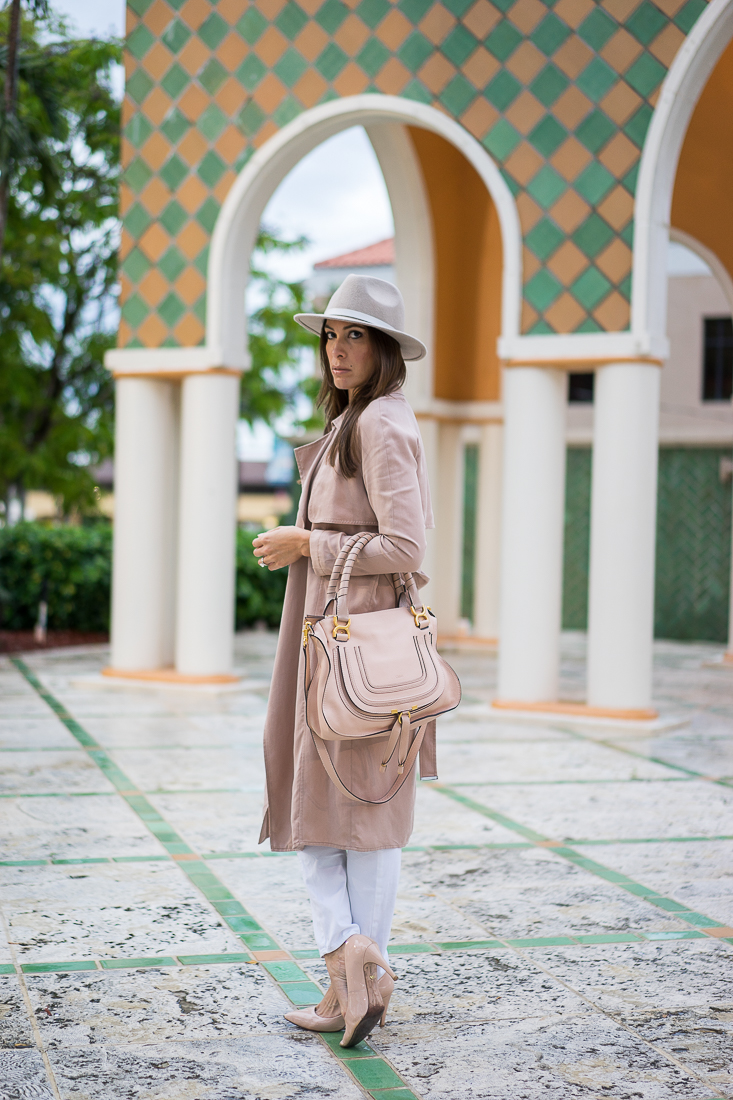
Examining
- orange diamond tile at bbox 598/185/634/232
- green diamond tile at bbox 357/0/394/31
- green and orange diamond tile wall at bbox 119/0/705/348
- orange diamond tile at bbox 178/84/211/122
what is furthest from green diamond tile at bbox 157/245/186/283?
orange diamond tile at bbox 598/185/634/232

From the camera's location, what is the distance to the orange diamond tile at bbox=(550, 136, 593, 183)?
8.05 metres

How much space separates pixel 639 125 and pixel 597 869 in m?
5.11

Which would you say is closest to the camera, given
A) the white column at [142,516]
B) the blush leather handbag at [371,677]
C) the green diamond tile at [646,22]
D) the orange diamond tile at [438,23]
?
the blush leather handbag at [371,677]

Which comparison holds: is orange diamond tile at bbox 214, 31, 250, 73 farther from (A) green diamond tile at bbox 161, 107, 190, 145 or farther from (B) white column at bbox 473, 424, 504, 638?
(B) white column at bbox 473, 424, 504, 638

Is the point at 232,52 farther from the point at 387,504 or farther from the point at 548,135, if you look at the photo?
the point at 387,504

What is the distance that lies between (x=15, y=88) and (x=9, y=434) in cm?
661

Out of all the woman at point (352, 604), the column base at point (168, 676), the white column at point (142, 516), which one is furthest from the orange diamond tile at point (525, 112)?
the woman at point (352, 604)

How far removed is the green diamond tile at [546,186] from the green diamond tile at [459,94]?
73cm

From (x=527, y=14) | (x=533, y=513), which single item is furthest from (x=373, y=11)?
(x=533, y=513)

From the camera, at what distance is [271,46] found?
8922 mm

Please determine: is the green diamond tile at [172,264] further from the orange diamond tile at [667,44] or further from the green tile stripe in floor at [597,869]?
the green tile stripe in floor at [597,869]

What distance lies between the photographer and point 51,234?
602 inches

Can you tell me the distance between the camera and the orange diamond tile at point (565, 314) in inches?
321

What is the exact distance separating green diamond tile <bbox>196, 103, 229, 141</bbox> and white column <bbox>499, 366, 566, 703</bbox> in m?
2.89
